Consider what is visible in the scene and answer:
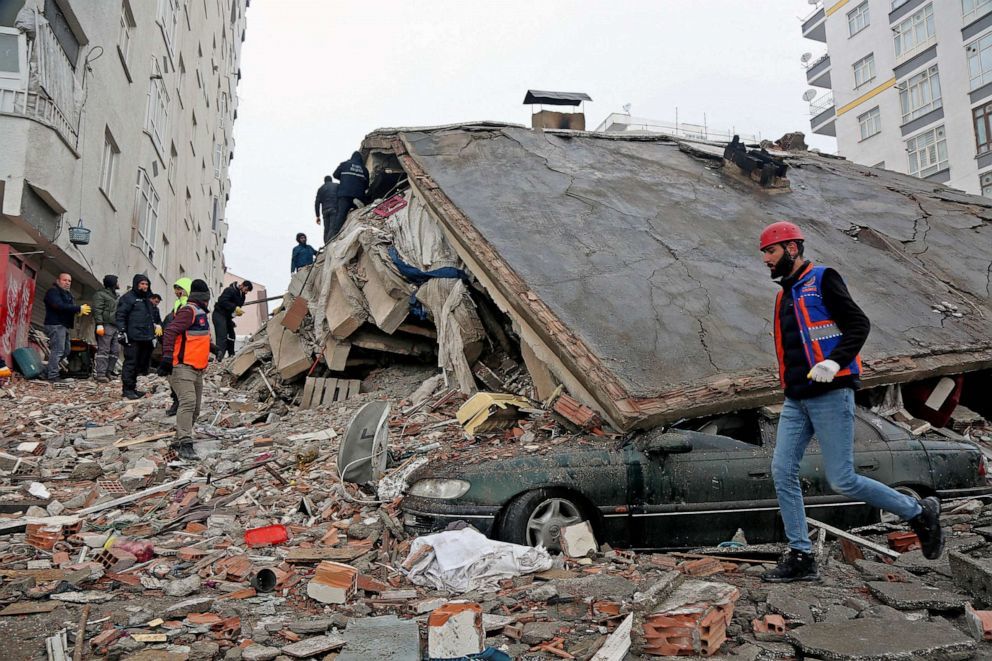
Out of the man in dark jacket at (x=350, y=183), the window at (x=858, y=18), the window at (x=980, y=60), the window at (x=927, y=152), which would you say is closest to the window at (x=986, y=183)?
the window at (x=927, y=152)

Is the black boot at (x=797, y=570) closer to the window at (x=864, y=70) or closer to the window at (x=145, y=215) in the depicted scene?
the window at (x=145, y=215)

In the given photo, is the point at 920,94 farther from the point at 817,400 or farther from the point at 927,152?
the point at 817,400

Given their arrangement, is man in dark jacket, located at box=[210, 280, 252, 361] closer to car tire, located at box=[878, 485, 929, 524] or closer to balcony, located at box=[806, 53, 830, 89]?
car tire, located at box=[878, 485, 929, 524]

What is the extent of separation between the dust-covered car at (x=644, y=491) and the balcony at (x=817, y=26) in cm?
3588

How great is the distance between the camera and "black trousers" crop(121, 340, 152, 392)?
977cm

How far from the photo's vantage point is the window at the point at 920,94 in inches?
1044

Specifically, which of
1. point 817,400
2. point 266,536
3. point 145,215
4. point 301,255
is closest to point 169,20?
point 145,215

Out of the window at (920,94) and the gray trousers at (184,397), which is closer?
the gray trousers at (184,397)

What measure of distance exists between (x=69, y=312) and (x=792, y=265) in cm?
1090

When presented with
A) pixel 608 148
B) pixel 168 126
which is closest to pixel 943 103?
pixel 608 148

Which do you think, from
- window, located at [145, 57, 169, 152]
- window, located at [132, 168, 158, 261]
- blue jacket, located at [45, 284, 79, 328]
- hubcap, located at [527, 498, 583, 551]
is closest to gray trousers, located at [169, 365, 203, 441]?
hubcap, located at [527, 498, 583, 551]

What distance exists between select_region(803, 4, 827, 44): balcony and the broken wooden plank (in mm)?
36242

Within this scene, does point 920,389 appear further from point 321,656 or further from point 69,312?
point 69,312

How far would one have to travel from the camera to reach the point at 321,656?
281cm
